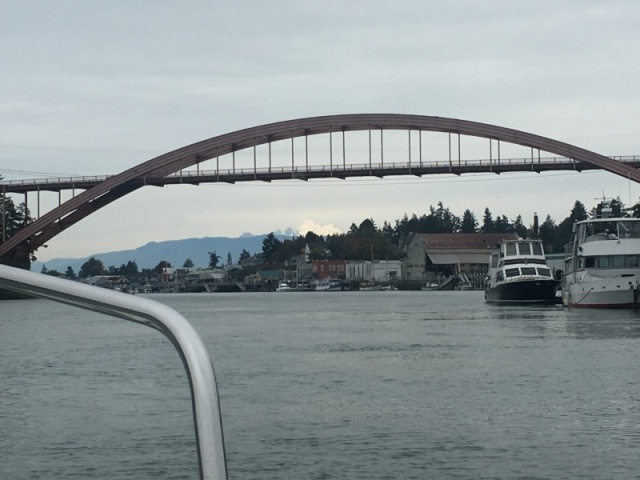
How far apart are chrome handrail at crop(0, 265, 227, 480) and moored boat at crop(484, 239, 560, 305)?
50389 mm

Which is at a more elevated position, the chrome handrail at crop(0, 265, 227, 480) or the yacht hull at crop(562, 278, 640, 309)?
the chrome handrail at crop(0, 265, 227, 480)

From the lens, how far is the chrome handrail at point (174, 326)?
5.84 feet

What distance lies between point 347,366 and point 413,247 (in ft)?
477

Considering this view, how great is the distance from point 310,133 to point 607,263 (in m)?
30.7

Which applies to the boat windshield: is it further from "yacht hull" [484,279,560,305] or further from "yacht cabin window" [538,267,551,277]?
"yacht cabin window" [538,267,551,277]

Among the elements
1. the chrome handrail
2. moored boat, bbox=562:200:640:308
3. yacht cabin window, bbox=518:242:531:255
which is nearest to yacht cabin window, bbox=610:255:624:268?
moored boat, bbox=562:200:640:308

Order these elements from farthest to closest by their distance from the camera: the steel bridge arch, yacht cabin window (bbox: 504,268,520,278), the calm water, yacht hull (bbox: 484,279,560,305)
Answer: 1. the steel bridge arch
2. yacht cabin window (bbox: 504,268,520,278)
3. yacht hull (bbox: 484,279,560,305)
4. the calm water

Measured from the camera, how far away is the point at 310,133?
6988 cm

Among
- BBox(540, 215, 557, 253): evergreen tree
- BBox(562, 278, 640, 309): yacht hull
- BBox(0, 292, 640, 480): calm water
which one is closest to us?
BBox(0, 292, 640, 480): calm water

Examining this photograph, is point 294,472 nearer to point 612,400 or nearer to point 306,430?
point 306,430

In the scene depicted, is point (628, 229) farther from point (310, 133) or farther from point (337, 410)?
point (337, 410)

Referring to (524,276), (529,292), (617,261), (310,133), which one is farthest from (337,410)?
(310,133)

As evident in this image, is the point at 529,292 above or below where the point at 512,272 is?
below

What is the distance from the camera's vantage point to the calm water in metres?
9.48
